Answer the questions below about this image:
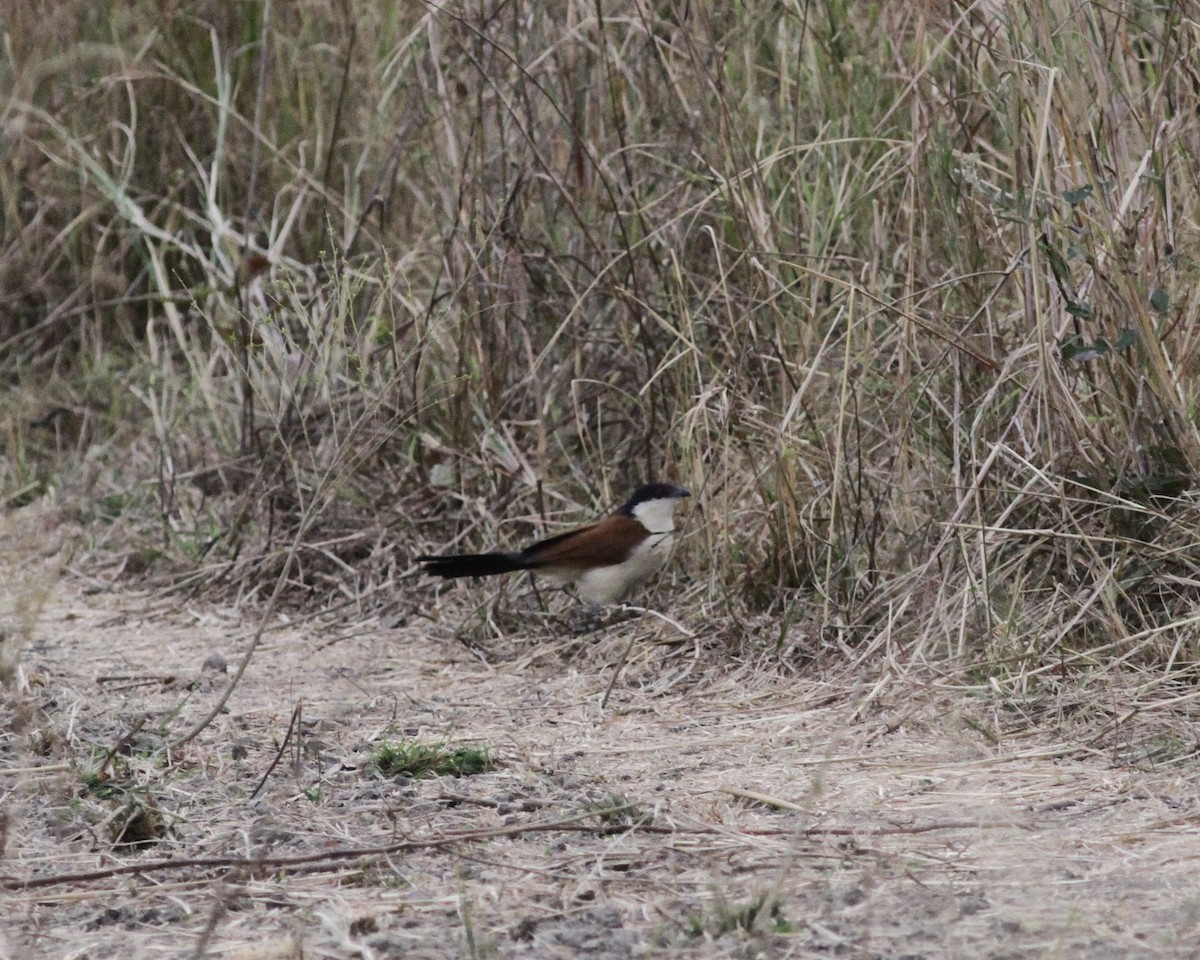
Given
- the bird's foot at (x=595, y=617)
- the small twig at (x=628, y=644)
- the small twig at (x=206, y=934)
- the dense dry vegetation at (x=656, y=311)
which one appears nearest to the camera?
the small twig at (x=206, y=934)

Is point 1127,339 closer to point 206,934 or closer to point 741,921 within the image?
point 741,921

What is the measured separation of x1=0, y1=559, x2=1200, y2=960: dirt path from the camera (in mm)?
2242

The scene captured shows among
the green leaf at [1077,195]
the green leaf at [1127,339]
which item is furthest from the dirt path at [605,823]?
the green leaf at [1077,195]

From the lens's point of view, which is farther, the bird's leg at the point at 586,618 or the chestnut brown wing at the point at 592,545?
the bird's leg at the point at 586,618

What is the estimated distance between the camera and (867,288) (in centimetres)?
416

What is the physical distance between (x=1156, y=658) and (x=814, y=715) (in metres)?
0.69

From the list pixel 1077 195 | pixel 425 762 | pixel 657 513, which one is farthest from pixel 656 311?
pixel 425 762

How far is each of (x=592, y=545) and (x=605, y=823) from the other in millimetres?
1510

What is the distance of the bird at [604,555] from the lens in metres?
4.13

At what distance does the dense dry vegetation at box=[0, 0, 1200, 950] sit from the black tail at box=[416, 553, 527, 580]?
0.16 meters

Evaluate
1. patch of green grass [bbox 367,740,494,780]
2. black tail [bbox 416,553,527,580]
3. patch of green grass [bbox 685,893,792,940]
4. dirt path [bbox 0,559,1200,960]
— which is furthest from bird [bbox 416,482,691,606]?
patch of green grass [bbox 685,893,792,940]

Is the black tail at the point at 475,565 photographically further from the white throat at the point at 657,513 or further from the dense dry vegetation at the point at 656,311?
the white throat at the point at 657,513

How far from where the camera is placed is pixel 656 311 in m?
4.62

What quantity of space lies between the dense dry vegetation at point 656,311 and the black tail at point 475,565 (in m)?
0.16
